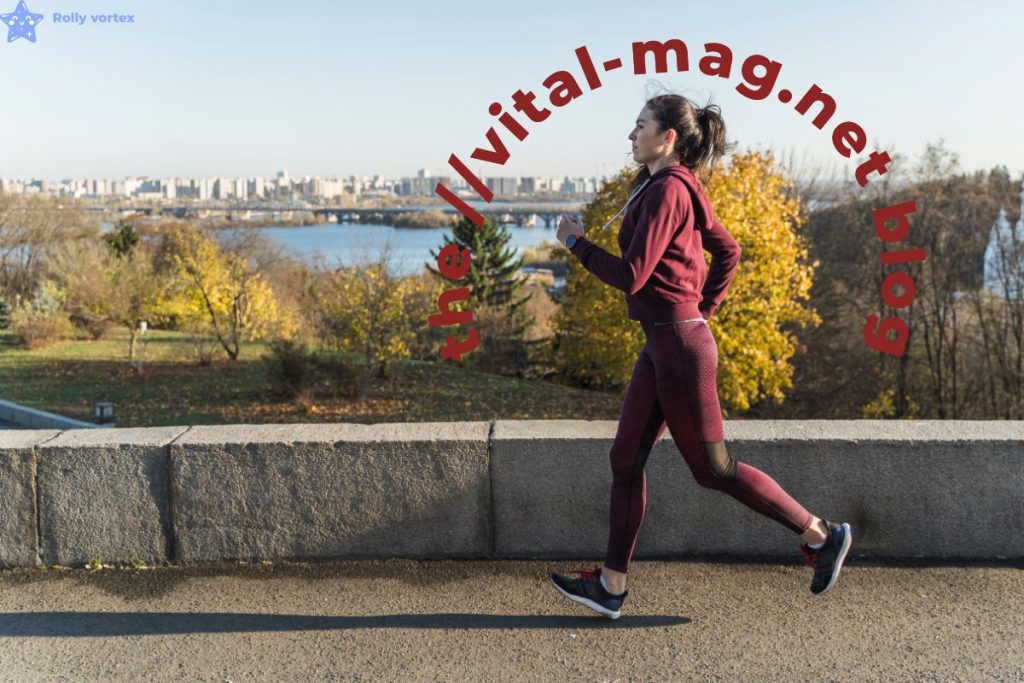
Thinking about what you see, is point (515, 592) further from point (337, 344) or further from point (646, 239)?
point (337, 344)

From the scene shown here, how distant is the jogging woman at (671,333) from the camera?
3209mm

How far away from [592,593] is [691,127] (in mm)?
1740

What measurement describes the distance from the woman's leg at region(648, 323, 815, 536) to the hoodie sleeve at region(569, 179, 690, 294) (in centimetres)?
28

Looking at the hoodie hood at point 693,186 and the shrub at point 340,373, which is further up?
the hoodie hood at point 693,186

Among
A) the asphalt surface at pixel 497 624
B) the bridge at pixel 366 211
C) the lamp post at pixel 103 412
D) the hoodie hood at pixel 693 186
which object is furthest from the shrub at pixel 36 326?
the hoodie hood at pixel 693 186

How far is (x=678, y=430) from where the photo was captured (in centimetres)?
336

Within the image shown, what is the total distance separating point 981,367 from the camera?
81.9 feet

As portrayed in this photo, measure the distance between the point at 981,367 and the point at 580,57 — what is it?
66.8 ft

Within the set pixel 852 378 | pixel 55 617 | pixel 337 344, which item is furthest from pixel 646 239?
pixel 852 378

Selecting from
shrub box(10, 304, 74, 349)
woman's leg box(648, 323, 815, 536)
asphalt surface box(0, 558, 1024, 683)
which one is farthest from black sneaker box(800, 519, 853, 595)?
shrub box(10, 304, 74, 349)

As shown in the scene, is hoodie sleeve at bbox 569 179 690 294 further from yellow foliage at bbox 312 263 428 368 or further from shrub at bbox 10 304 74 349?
shrub at bbox 10 304 74 349

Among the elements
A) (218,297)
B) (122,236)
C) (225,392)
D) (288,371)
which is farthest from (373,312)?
(122,236)

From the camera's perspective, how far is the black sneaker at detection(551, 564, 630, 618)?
3510 mm

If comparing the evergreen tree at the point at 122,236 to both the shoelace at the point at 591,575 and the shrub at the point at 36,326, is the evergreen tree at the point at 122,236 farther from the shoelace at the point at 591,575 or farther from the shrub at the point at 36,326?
the shoelace at the point at 591,575
